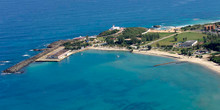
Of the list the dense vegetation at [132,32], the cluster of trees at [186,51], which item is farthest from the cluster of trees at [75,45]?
the cluster of trees at [186,51]

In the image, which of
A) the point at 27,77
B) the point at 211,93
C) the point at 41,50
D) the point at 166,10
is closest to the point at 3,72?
the point at 27,77

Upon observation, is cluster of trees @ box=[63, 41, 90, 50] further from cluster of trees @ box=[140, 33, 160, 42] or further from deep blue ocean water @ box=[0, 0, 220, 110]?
cluster of trees @ box=[140, 33, 160, 42]

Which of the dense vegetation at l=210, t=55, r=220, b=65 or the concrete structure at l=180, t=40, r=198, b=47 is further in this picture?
the concrete structure at l=180, t=40, r=198, b=47

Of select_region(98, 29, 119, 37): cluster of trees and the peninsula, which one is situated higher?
select_region(98, 29, 119, 37): cluster of trees

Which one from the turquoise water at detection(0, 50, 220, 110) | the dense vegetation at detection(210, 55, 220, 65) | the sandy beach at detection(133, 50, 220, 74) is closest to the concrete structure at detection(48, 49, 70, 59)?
the turquoise water at detection(0, 50, 220, 110)

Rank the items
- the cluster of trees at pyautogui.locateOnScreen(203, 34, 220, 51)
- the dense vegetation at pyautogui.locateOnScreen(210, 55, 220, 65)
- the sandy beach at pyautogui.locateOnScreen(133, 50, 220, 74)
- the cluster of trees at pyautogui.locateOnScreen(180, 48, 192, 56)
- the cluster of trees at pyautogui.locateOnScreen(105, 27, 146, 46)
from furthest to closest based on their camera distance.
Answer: the cluster of trees at pyautogui.locateOnScreen(105, 27, 146, 46) → the cluster of trees at pyautogui.locateOnScreen(203, 34, 220, 51) → the cluster of trees at pyautogui.locateOnScreen(180, 48, 192, 56) → the dense vegetation at pyautogui.locateOnScreen(210, 55, 220, 65) → the sandy beach at pyautogui.locateOnScreen(133, 50, 220, 74)

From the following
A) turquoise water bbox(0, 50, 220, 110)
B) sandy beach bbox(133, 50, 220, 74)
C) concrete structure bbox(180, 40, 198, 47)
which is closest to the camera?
turquoise water bbox(0, 50, 220, 110)

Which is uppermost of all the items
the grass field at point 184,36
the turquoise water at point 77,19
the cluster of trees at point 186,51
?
the turquoise water at point 77,19

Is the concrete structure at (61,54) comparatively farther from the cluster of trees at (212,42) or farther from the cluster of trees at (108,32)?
the cluster of trees at (212,42)
